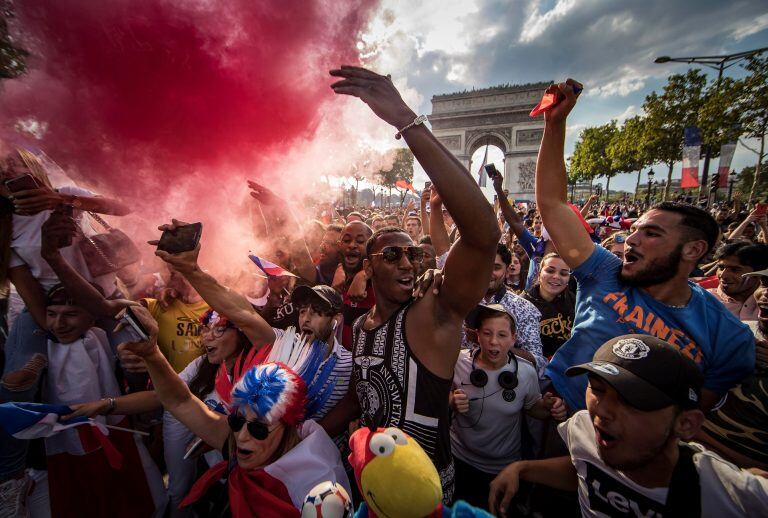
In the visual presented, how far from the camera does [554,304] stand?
135 inches

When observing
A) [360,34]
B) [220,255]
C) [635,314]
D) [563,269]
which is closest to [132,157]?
[220,255]

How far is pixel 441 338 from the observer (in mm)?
1521

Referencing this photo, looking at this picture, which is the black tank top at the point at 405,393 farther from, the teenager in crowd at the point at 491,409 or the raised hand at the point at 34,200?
the raised hand at the point at 34,200

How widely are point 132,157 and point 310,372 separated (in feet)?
5.01

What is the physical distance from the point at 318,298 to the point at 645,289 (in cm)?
212

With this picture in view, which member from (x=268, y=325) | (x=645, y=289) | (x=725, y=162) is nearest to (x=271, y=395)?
(x=268, y=325)

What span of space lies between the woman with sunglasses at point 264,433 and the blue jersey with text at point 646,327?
154cm

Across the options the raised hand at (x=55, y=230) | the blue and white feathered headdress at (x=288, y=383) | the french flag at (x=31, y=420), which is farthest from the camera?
the raised hand at (x=55, y=230)

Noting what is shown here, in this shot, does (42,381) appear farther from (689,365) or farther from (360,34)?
(689,365)

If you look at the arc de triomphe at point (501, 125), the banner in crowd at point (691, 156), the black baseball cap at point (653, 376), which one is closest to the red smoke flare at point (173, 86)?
the black baseball cap at point (653, 376)

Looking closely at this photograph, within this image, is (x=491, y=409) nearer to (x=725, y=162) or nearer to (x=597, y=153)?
(x=725, y=162)

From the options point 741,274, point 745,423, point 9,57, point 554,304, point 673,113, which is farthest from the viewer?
point 673,113

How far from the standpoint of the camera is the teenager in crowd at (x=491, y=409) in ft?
7.80

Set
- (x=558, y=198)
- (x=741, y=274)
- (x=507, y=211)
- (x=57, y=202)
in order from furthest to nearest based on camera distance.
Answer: (x=507, y=211), (x=741, y=274), (x=558, y=198), (x=57, y=202)
